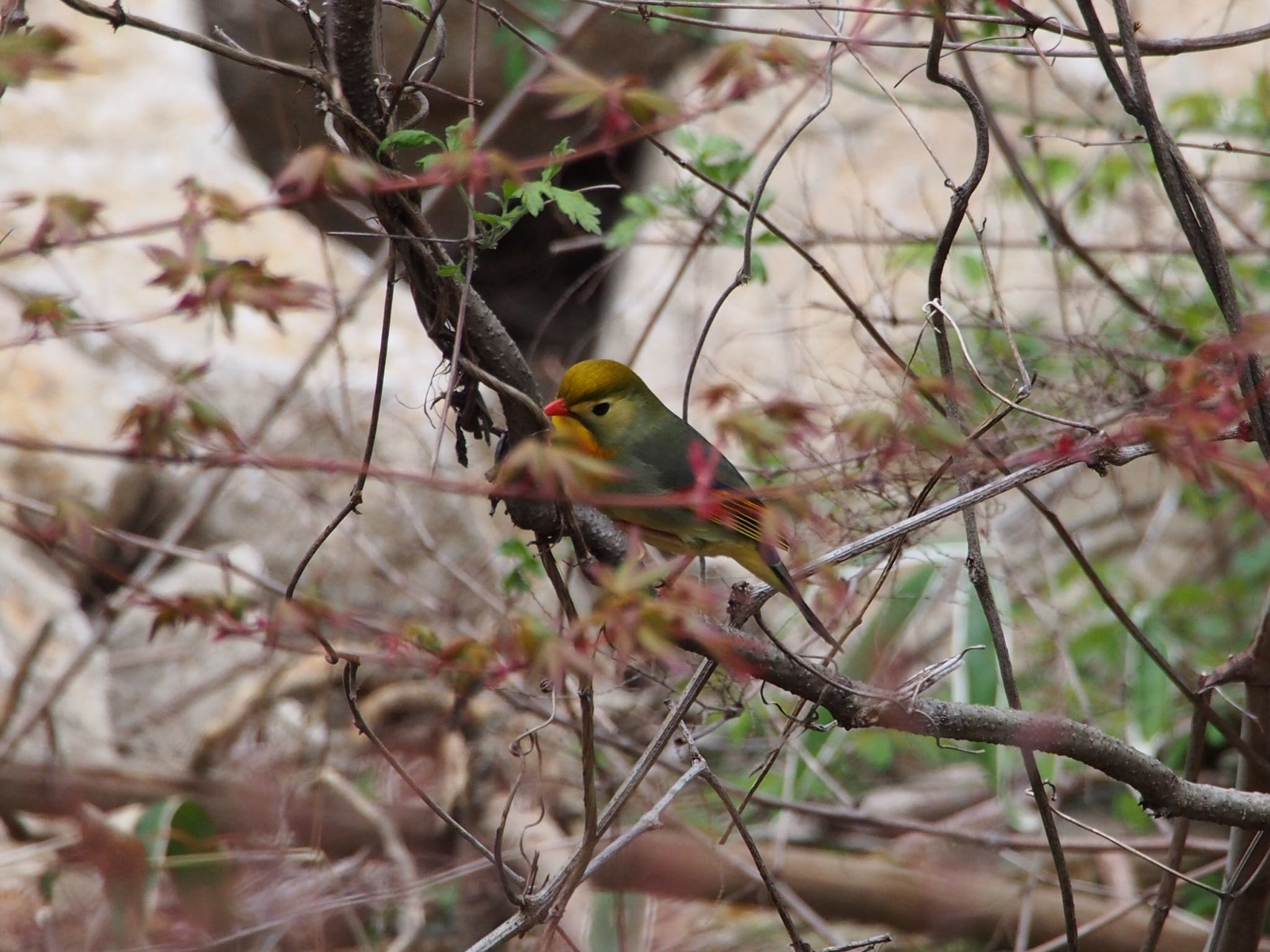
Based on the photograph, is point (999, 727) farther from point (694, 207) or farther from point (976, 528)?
point (694, 207)

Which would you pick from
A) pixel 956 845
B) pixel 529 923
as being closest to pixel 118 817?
pixel 529 923

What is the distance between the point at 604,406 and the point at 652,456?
6.3 inches

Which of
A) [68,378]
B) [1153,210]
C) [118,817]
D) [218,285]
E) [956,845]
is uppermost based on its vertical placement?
[1153,210]

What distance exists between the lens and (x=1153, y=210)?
178 inches

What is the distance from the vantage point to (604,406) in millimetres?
2748

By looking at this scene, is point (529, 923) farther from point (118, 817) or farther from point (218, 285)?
point (118, 817)

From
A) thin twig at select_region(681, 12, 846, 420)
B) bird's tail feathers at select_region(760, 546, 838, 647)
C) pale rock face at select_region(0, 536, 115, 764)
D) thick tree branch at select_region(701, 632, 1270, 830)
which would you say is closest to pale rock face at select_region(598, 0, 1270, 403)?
Answer: bird's tail feathers at select_region(760, 546, 838, 647)

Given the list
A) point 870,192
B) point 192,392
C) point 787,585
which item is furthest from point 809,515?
point 870,192

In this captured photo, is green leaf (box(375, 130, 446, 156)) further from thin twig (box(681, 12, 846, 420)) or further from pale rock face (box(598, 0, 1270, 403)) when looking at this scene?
pale rock face (box(598, 0, 1270, 403))

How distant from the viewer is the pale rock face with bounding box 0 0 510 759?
4.27 metres

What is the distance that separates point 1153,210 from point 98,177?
533cm

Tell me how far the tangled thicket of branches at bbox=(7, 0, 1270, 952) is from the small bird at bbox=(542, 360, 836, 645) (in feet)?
0.52

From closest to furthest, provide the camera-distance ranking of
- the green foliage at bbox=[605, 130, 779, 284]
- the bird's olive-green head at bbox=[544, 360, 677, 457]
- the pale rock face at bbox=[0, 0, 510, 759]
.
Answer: the bird's olive-green head at bbox=[544, 360, 677, 457] → the green foliage at bbox=[605, 130, 779, 284] → the pale rock face at bbox=[0, 0, 510, 759]

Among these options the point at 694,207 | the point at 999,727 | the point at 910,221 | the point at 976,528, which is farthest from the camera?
the point at 910,221
